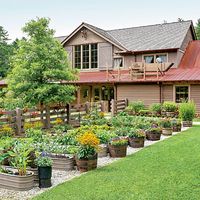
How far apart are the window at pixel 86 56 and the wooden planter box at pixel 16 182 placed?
23836mm

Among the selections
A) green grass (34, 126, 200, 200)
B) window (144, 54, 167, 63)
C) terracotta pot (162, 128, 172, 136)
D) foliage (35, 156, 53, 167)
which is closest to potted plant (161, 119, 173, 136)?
terracotta pot (162, 128, 172, 136)

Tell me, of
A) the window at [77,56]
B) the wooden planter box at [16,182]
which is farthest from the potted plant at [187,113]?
the window at [77,56]

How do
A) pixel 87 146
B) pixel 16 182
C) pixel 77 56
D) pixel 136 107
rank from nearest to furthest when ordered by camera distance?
pixel 16 182 → pixel 87 146 → pixel 136 107 → pixel 77 56

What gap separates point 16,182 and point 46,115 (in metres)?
9.20

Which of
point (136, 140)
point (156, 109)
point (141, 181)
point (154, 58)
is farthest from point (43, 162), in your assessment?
point (154, 58)

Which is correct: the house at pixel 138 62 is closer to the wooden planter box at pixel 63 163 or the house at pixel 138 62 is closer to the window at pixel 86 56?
the window at pixel 86 56

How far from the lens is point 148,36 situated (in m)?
29.8

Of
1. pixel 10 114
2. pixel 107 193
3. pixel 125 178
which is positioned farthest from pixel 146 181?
pixel 10 114

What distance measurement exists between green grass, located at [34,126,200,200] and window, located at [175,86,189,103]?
1471 cm

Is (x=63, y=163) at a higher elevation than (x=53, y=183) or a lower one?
higher

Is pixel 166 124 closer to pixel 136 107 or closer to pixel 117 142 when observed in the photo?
pixel 117 142

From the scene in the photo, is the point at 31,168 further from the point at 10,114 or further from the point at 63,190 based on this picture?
the point at 10,114

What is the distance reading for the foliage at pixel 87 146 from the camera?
8.04 meters

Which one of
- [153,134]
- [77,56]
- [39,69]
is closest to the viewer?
[153,134]
